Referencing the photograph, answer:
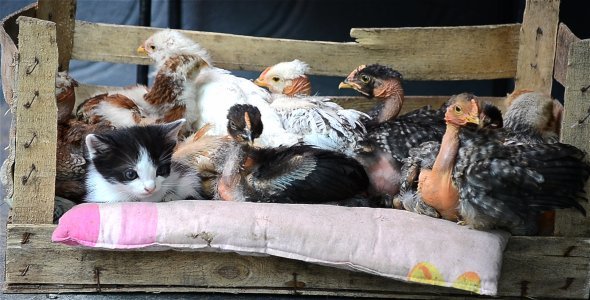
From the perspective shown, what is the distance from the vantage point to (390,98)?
467 cm

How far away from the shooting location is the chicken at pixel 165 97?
4555 millimetres

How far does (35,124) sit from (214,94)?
139cm

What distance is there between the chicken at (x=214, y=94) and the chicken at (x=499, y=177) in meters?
1.00

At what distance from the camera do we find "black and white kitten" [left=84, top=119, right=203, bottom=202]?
371 cm

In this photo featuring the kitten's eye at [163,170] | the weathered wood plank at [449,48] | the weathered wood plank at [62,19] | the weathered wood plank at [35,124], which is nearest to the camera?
the weathered wood plank at [35,124]

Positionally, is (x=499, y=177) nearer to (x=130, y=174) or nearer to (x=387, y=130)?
(x=387, y=130)

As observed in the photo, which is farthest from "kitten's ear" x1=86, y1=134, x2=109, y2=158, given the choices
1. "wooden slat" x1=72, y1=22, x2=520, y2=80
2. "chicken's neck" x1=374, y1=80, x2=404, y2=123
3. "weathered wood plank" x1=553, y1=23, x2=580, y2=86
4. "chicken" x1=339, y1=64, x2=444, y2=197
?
"weathered wood plank" x1=553, y1=23, x2=580, y2=86

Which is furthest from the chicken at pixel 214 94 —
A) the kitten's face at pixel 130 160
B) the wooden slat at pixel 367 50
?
the kitten's face at pixel 130 160

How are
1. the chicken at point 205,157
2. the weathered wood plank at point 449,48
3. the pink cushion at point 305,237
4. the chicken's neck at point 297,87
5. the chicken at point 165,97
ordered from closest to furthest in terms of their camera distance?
the pink cushion at point 305,237, the chicken at point 205,157, the chicken at point 165,97, the chicken's neck at point 297,87, the weathered wood plank at point 449,48

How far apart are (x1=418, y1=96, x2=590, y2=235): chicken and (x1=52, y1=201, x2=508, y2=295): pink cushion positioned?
11 centimetres

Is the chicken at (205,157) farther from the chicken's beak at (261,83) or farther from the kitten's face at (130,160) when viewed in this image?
the chicken's beak at (261,83)

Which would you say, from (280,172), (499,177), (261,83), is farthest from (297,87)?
(499,177)

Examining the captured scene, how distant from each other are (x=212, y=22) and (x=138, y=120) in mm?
3869

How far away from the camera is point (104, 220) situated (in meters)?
3.50
